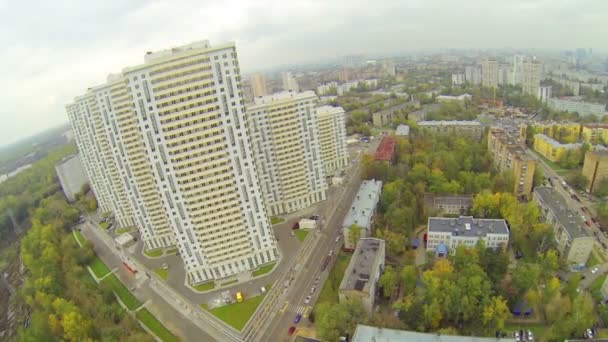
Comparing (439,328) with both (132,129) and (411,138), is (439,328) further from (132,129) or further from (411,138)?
(411,138)

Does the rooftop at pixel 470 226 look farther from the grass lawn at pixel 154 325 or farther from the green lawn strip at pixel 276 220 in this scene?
the grass lawn at pixel 154 325

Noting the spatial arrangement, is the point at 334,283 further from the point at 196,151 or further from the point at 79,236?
the point at 79,236

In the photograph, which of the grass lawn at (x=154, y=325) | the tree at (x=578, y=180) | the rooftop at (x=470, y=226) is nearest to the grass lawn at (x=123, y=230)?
the grass lawn at (x=154, y=325)

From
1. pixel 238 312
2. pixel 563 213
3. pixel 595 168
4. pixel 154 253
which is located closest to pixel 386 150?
pixel 563 213

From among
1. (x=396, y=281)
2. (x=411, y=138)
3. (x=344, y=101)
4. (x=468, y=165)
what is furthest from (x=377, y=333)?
(x=344, y=101)

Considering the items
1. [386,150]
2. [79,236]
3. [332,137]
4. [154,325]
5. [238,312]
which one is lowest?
[154,325]

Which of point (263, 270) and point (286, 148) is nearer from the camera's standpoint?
point (263, 270)
